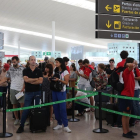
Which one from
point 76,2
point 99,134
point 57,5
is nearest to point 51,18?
point 57,5

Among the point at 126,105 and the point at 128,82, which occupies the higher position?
the point at 128,82

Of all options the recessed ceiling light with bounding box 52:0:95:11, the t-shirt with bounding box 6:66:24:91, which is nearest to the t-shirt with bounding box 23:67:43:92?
the t-shirt with bounding box 6:66:24:91

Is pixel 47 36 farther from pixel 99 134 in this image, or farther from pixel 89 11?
pixel 99 134

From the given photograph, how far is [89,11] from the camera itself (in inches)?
727

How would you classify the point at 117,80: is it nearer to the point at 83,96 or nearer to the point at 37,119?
the point at 83,96

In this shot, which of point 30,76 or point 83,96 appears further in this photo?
point 83,96

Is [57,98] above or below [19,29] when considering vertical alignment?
below

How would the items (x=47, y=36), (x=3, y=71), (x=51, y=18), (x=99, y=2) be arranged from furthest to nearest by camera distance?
1. (x=47, y=36)
2. (x=51, y=18)
3. (x=3, y=71)
4. (x=99, y=2)

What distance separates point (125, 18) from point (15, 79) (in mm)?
2976

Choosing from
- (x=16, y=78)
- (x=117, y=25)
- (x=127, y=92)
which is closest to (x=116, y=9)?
(x=117, y=25)

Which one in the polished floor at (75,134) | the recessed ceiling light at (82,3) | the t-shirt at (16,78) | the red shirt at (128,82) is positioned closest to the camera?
the red shirt at (128,82)

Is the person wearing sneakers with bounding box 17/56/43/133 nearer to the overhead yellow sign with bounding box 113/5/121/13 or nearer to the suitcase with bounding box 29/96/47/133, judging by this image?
the suitcase with bounding box 29/96/47/133

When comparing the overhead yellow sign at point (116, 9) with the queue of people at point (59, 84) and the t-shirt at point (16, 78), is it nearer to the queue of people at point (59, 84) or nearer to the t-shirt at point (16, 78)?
the queue of people at point (59, 84)

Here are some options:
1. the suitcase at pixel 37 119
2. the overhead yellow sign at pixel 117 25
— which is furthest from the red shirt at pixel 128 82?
the suitcase at pixel 37 119
